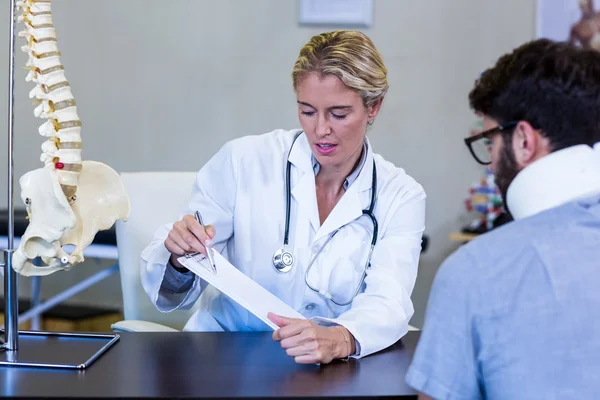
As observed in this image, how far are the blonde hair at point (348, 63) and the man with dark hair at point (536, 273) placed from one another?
629 mm

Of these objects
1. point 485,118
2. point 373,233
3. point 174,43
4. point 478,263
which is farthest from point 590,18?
point 478,263

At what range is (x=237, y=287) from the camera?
1.49 m

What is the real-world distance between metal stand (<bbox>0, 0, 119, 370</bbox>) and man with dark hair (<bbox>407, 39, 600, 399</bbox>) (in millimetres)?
653

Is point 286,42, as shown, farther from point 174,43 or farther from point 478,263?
point 478,263

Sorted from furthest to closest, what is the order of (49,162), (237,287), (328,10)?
(328,10) < (237,287) < (49,162)

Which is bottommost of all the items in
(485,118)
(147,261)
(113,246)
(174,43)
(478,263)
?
(113,246)

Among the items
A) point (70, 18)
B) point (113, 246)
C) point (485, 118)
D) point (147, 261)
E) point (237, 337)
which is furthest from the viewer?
point (70, 18)

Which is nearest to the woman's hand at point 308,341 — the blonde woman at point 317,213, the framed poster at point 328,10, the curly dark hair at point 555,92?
the blonde woman at point 317,213

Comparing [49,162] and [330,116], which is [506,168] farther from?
[49,162]

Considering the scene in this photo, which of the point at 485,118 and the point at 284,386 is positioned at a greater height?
the point at 485,118

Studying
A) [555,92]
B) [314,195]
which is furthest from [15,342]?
[555,92]

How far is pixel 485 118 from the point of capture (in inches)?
48.1

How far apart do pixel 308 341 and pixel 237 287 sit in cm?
20

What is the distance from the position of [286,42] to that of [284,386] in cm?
283
